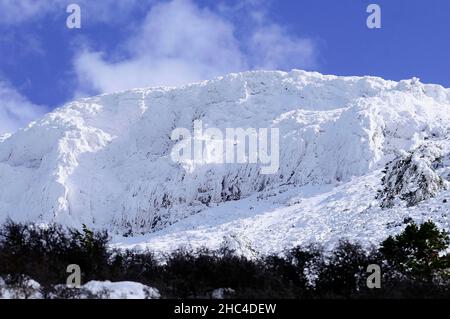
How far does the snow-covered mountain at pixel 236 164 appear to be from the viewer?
6072 cm

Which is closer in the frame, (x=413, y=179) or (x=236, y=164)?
(x=413, y=179)

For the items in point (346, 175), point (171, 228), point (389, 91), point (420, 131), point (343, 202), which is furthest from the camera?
point (389, 91)

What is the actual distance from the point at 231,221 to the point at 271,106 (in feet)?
145

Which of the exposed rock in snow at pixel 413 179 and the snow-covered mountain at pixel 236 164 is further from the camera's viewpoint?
the snow-covered mountain at pixel 236 164

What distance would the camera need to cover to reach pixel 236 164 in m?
94.5

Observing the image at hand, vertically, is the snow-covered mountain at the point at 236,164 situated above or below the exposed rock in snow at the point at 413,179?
above

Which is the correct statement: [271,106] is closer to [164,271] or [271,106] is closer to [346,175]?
[346,175]

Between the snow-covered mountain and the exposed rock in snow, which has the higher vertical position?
the snow-covered mountain

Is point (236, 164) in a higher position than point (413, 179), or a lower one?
higher

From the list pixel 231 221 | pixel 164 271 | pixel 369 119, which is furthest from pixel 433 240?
pixel 369 119

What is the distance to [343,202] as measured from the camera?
211 feet

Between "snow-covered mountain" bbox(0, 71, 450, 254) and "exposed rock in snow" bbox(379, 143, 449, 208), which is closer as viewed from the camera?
"exposed rock in snow" bbox(379, 143, 449, 208)

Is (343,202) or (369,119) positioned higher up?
(369,119)

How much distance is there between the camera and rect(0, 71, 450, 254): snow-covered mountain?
60.7 m
